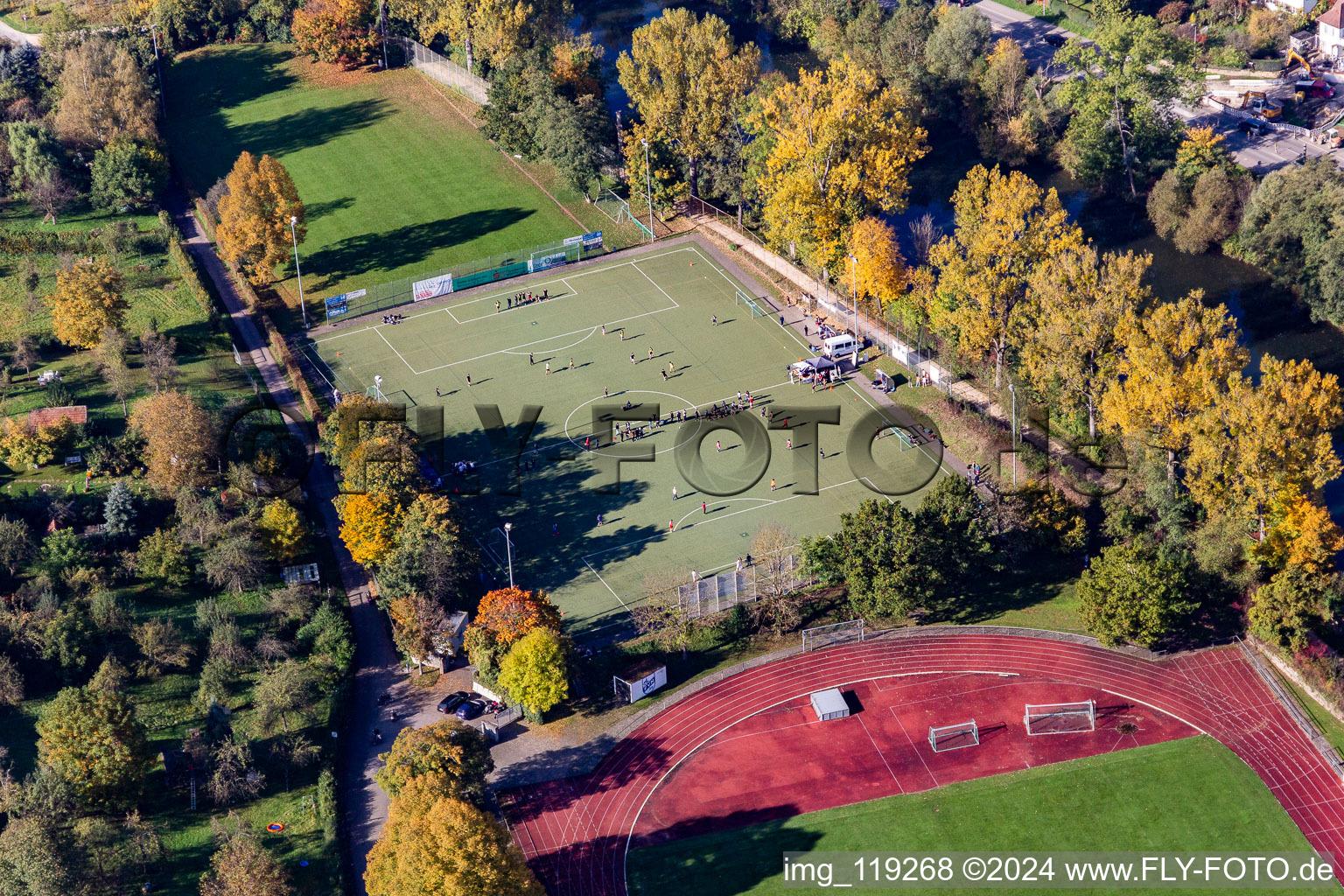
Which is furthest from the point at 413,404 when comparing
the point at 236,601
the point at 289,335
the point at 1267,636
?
the point at 1267,636

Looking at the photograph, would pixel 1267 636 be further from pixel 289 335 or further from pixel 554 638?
Result: pixel 289 335

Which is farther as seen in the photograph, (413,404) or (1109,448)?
(413,404)

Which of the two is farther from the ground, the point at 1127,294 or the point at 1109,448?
the point at 1127,294

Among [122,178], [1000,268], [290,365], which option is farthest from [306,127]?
[1000,268]

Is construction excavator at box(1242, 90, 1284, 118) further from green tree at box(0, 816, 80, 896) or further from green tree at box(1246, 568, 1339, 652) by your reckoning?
green tree at box(0, 816, 80, 896)

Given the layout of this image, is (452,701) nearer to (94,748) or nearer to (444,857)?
(444,857)

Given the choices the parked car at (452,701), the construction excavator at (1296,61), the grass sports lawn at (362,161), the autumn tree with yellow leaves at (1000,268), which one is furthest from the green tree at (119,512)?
the construction excavator at (1296,61)

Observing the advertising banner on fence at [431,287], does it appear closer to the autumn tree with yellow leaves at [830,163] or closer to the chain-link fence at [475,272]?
the chain-link fence at [475,272]
